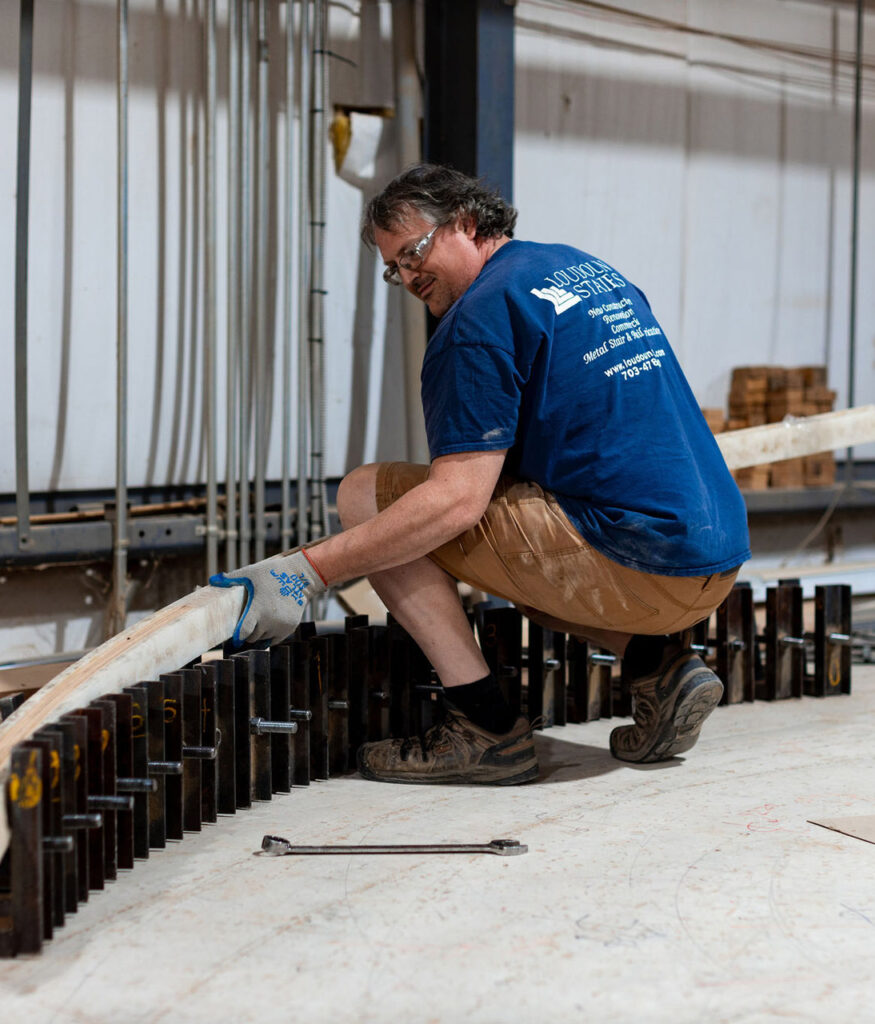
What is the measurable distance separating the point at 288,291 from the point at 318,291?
126 mm

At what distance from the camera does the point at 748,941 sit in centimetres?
158

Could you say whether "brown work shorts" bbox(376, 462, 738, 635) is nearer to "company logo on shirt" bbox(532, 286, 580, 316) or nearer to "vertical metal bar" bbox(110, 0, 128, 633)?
"company logo on shirt" bbox(532, 286, 580, 316)

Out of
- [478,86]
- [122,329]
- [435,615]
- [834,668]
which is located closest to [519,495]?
[435,615]

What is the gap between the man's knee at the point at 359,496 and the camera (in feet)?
7.77

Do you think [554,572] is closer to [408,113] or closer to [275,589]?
[275,589]

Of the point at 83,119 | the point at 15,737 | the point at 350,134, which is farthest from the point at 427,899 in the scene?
the point at 350,134

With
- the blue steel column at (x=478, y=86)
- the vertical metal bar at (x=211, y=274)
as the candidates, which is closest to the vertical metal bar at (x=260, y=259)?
the vertical metal bar at (x=211, y=274)

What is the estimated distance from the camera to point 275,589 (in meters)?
2.14

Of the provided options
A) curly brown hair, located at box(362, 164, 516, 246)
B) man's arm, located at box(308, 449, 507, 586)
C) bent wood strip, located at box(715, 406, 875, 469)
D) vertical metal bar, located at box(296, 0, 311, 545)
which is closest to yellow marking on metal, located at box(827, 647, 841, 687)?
bent wood strip, located at box(715, 406, 875, 469)

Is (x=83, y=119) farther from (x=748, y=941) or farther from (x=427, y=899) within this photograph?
(x=748, y=941)

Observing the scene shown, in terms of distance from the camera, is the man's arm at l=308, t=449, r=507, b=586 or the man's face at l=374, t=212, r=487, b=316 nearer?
the man's arm at l=308, t=449, r=507, b=586

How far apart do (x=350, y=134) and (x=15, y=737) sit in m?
2.69

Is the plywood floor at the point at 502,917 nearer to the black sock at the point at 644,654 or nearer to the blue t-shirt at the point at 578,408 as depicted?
the black sock at the point at 644,654

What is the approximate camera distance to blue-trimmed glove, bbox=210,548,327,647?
2139mm
